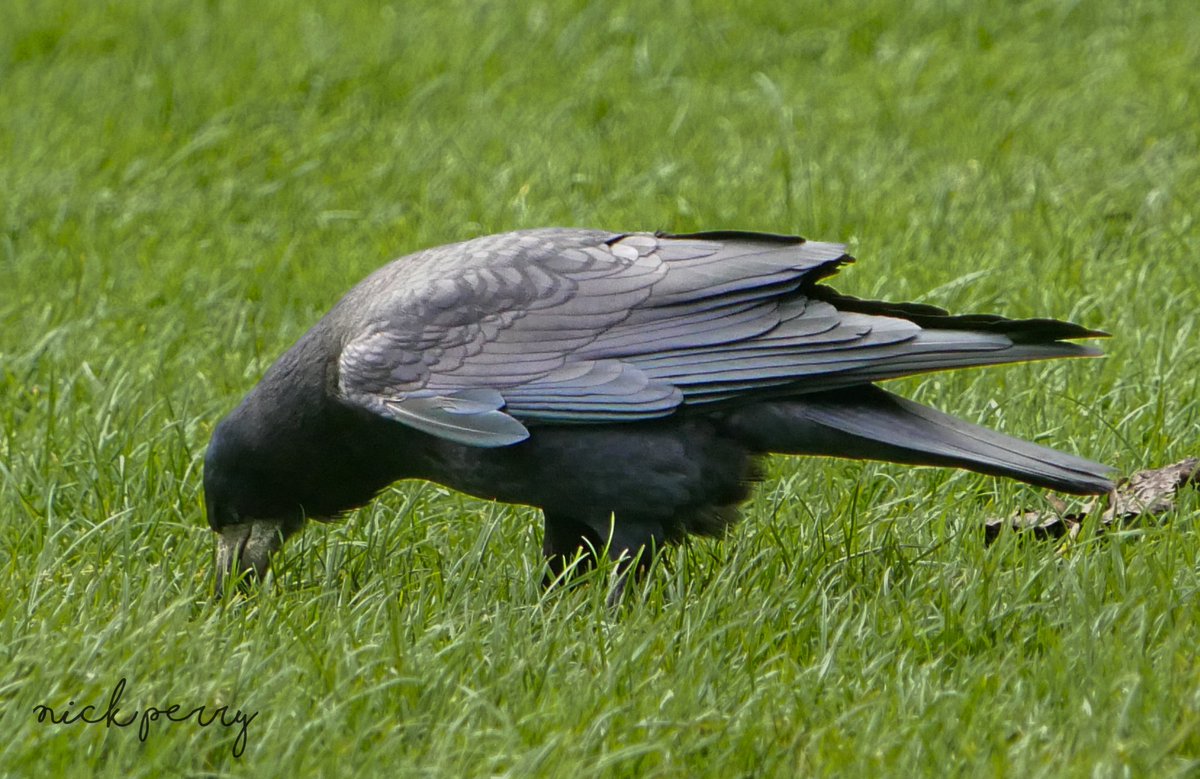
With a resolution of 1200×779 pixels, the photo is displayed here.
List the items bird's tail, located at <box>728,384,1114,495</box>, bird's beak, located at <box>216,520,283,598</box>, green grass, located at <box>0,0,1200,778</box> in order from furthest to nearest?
bird's beak, located at <box>216,520,283,598</box>
bird's tail, located at <box>728,384,1114,495</box>
green grass, located at <box>0,0,1200,778</box>

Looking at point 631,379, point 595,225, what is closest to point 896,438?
point 631,379

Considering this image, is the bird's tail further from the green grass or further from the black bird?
the green grass

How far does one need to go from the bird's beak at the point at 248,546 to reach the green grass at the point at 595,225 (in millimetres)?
84

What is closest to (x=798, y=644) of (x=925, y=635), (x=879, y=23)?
(x=925, y=635)

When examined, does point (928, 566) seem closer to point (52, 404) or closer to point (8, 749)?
point (8, 749)

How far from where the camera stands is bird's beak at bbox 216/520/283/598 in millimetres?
4125

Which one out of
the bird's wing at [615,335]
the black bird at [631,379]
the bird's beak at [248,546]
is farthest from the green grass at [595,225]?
the bird's wing at [615,335]

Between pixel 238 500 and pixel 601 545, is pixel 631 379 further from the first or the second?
pixel 238 500

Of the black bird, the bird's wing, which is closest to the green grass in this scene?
the black bird

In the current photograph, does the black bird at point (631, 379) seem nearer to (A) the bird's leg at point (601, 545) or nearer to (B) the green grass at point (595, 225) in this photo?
(A) the bird's leg at point (601, 545)

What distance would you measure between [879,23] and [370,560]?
5109 millimetres

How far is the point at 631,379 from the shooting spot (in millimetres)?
3838

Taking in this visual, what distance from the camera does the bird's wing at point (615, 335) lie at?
151 inches

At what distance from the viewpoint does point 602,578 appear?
12.2 ft
